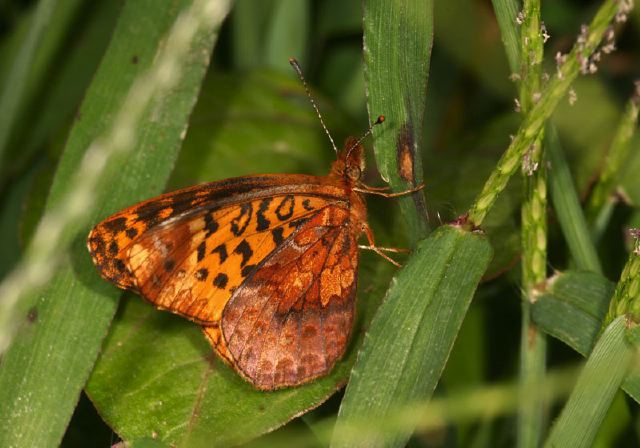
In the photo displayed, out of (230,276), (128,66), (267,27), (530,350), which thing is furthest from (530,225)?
(267,27)

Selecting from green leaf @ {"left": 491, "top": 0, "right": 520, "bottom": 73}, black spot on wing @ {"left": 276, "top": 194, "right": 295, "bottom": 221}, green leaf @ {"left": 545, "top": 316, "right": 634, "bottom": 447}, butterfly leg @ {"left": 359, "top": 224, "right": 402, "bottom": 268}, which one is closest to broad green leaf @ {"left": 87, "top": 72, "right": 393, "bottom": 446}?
butterfly leg @ {"left": 359, "top": 224, "right": 402, "bottom": 268}

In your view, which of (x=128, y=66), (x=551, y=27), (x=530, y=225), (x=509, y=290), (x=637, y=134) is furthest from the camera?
(x=551, y=27)

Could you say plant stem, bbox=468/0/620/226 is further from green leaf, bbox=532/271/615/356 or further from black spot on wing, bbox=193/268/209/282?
black spot on wing, bbox=193/268/209/282

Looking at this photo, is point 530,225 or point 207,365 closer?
point 530,225

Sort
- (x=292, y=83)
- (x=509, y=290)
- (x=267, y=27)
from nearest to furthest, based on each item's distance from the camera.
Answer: (x=509, y=290), (x=292, y=83), (x=267, y=27)

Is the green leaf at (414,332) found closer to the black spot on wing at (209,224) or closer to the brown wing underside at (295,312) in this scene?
the brown wing underside at (295,312)

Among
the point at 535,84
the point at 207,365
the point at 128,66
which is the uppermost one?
the point at 535,84

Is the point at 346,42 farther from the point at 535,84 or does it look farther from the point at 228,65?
the point at 535,84
